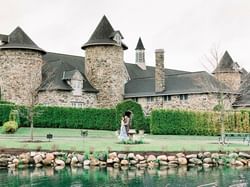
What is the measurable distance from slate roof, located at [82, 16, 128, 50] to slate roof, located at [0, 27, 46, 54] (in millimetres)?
6745

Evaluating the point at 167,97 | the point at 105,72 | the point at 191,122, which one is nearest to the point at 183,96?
the point at 167,97

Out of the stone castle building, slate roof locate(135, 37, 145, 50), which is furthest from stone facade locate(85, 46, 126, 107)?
slate roof locate(135, 37, 145, 50)

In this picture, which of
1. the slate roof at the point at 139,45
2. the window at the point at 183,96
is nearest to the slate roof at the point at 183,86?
the window at the point at 183,96

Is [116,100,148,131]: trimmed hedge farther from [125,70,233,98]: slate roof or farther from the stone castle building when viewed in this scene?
[125,70,233,98]: slate roof

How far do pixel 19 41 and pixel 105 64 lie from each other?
34.0 ft

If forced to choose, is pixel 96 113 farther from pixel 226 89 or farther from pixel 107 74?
pixel 226 89

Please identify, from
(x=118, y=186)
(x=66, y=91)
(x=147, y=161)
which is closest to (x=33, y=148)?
(x=147, y=161)

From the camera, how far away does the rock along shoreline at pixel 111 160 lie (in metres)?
21.9

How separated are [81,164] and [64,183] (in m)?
4.93

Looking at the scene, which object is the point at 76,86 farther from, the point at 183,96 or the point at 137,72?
the point at 137,72

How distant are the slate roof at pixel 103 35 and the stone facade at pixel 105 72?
62 centimetres

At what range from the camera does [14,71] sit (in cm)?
4553

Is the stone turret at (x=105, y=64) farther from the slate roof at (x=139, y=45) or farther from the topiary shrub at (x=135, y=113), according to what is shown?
the slate roof at (x=139, y=45)

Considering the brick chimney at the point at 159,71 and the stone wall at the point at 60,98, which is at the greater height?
the brick chimney at the point at 159,71
